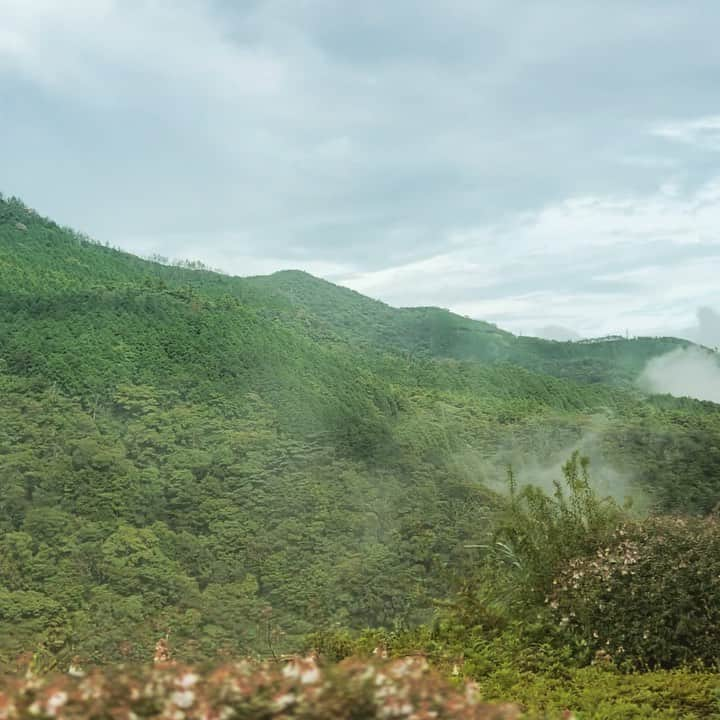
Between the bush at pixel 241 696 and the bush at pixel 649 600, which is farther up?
the bush at pixel 241 696

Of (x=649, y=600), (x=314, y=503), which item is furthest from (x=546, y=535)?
(x=314, y=503)

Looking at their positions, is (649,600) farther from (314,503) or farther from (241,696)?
(314,503)

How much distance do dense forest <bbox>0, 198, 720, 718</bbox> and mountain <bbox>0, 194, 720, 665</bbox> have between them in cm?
3

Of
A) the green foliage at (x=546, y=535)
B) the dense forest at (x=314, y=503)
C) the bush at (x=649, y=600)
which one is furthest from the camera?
the green foliage at (x=546, y=535)

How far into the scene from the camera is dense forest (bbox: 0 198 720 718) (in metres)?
5.36

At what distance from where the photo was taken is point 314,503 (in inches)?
404

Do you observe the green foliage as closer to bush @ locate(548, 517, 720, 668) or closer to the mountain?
bush @ locate(548, 517, 720, 668)

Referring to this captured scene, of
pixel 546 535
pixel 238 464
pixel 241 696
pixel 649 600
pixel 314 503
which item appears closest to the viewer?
pixel 241 696

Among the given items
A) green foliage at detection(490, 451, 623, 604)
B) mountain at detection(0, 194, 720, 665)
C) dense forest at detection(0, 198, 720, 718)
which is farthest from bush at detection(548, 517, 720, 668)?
mountain at detection(0, 194, 720, 665)

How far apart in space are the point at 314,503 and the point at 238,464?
1260 millimetres

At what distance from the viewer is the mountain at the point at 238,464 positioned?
833 cm

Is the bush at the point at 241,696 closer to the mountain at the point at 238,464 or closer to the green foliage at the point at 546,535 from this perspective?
the green foliage at the point at 546,535

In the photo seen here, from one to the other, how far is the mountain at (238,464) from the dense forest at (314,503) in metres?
0.03

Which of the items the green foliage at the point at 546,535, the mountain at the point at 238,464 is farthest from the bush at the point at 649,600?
the mountain at the point at 238,464
